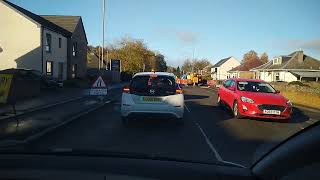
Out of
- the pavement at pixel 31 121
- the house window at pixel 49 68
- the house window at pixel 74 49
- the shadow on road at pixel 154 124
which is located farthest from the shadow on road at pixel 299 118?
the house window at pixel 74 49

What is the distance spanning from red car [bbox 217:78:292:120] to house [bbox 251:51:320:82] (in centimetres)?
5315

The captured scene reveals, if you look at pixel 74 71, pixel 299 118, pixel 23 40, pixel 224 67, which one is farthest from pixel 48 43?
pixel 224 67

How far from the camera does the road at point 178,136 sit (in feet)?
29.7

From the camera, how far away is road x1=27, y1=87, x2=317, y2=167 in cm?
905

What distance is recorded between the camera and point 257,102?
1521cm

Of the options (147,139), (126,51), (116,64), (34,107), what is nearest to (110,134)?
(147,139)

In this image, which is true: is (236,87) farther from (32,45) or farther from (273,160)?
(32,45)

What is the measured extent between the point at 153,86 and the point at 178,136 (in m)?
2.13

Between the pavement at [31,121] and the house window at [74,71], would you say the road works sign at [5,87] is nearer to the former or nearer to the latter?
the pavement at [31,121]

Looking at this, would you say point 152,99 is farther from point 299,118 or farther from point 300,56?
point 300,56

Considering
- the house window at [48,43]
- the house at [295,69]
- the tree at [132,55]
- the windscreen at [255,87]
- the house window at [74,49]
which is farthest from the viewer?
the tree at [132,55]

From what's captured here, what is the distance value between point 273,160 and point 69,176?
134 cm

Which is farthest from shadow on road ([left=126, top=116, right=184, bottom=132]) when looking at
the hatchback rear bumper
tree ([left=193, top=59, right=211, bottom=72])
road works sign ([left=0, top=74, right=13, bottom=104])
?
tree ([left=193, top=59, right=211, bottom=72])

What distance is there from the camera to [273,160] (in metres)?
2.96
